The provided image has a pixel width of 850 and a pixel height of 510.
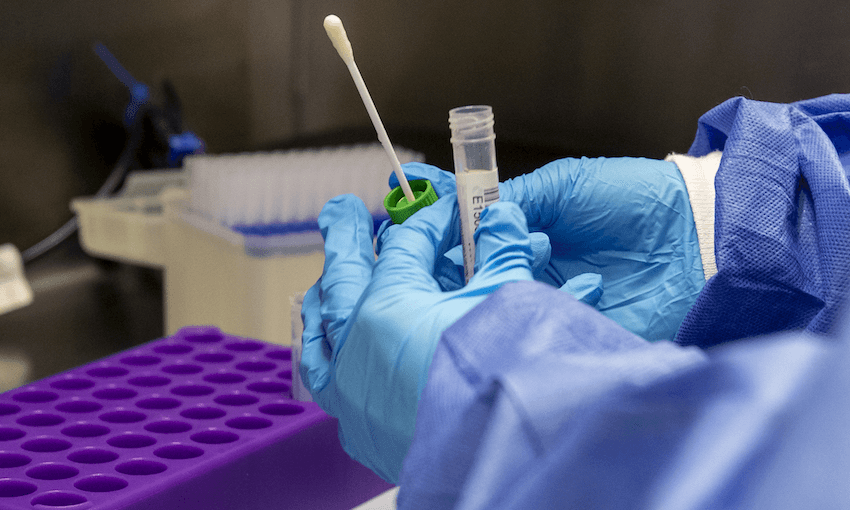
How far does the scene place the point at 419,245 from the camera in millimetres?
659

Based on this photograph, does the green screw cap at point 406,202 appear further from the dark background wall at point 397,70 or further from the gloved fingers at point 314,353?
the dark background wall at point 397,70

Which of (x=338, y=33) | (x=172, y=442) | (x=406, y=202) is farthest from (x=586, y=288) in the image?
(x=172, y=442)

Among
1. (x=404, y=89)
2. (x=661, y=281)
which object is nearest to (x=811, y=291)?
(x=661, y=281)

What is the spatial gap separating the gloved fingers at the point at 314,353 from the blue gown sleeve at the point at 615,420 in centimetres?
28

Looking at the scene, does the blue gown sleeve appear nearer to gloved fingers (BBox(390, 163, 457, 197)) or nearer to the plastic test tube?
the plastic test tube

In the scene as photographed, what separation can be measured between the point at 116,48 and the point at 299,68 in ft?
1.59

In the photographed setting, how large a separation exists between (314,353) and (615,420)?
17.1 inches

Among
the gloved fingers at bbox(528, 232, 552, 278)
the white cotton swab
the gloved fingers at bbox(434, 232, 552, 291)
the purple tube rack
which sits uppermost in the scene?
the white cotton swab

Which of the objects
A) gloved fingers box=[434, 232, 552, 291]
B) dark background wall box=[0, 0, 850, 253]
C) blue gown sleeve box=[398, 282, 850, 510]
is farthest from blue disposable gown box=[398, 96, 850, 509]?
dark background wall box=[0, 0, 850, 253]

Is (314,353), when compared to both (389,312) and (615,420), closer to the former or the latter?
(389,312)

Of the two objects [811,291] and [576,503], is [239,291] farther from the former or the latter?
[576,503]

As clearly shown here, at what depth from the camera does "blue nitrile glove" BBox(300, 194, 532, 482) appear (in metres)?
0.52

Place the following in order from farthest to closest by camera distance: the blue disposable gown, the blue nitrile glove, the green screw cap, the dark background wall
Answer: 1. the dark background wall
2. the green screw cap
3. the blue nitrile glove
4. the blue disposable gown

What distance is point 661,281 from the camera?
0.84 meters
